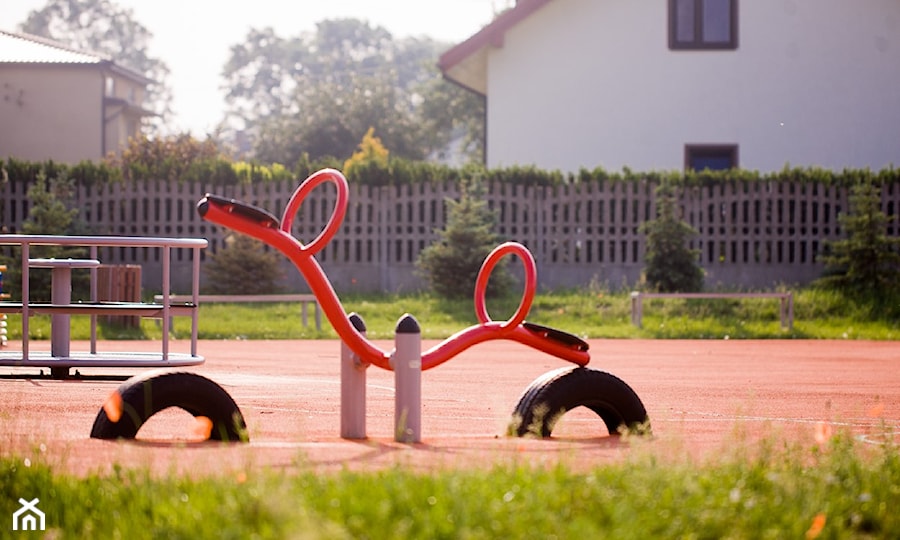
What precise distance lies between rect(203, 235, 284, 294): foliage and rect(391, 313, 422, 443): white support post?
64.1 ft

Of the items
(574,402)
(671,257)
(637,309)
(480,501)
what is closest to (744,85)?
(671,257)

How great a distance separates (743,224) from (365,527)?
1004 inches

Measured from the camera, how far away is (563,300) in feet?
86.0

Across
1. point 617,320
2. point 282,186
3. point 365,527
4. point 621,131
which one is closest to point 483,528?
point 365,527

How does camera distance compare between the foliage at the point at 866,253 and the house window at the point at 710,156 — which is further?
the house window at the point at 710,156

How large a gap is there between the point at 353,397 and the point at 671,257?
18.6 metres

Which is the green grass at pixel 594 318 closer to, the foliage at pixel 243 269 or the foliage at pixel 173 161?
the foliage at pixel 243 269

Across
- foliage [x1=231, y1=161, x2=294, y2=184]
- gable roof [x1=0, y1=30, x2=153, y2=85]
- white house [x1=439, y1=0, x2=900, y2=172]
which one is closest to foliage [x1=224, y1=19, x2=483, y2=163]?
foliage [x1=231, y1=161, x2=294, y2=184]

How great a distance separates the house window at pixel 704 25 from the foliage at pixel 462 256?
9.26 m

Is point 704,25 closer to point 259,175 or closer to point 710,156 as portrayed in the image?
point 710,156

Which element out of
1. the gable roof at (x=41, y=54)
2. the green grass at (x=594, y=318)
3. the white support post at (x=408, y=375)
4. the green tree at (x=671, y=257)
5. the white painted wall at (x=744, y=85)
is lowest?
the green grass at (x=594, y=318)

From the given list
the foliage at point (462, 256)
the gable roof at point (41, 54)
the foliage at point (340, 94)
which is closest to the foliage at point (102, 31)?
the foliage at point (340, 94)

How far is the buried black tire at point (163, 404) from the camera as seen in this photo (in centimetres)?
730

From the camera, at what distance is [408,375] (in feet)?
25.7
